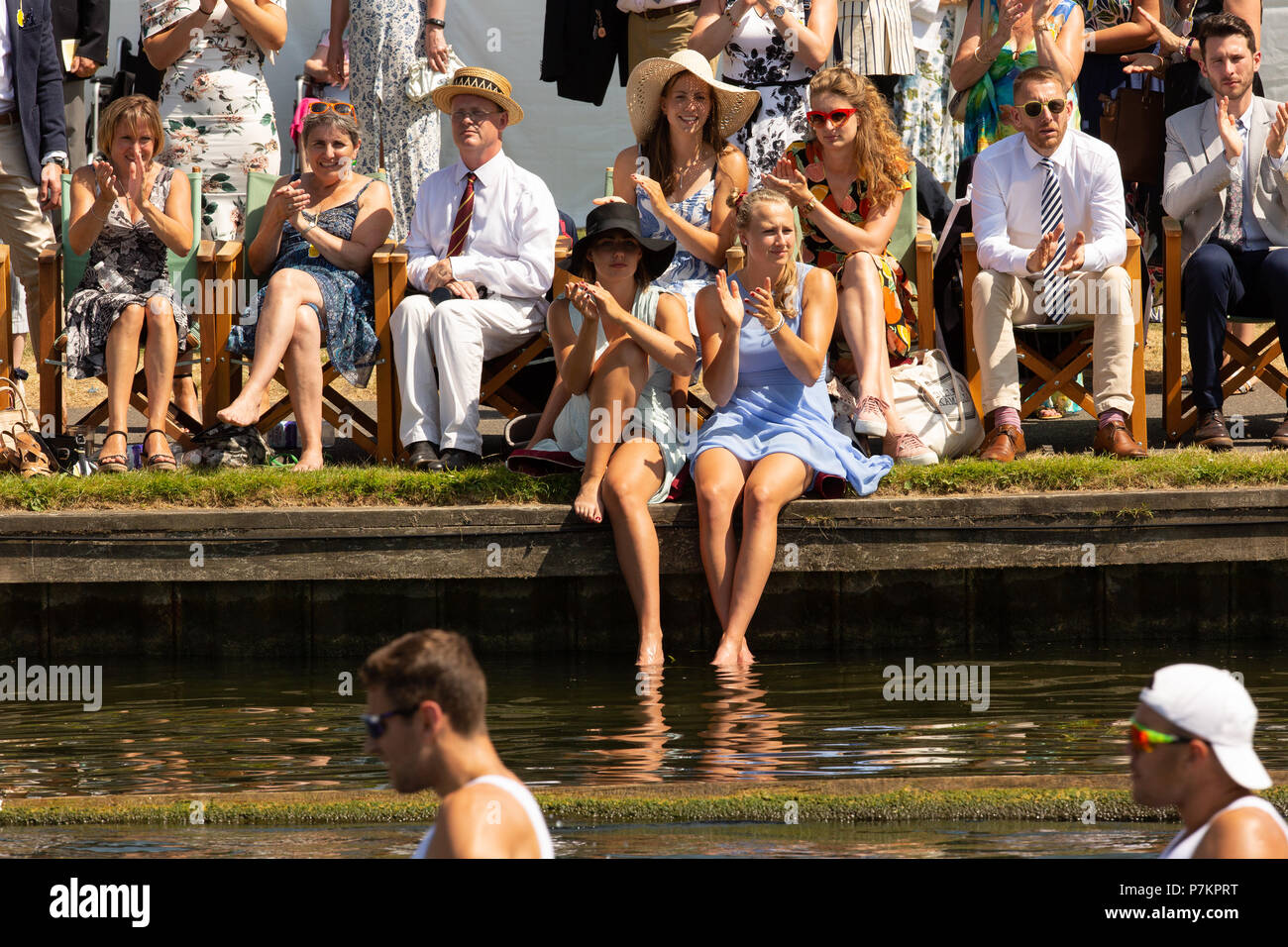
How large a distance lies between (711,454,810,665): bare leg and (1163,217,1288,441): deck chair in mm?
2295

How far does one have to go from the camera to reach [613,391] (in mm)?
7367

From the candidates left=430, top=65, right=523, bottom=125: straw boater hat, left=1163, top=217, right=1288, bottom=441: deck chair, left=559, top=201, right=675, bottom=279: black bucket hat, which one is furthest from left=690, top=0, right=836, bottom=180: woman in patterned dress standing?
left=1163, top=217, right=1288, bottom=441: deck chair

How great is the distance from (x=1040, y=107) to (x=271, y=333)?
3414mm

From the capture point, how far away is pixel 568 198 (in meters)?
11.8

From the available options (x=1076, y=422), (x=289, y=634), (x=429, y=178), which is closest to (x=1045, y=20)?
(x=1076, y=422)

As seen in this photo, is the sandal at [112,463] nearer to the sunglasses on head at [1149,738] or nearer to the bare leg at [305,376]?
the bare leg at [305,376]

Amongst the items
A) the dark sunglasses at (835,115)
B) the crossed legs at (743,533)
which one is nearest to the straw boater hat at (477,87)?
the dark sunglasses at (835,115)

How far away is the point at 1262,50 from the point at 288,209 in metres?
6.46

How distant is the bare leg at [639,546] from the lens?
7.01m

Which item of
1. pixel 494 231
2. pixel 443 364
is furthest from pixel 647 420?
pixel 494 231

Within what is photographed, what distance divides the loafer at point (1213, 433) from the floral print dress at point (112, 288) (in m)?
4.43

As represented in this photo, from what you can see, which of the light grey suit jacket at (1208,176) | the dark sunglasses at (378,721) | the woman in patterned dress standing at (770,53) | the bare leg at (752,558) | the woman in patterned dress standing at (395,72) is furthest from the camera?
the woman in patterned dress standing at (395,72)

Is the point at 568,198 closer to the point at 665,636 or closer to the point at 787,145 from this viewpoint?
the point at 787,145

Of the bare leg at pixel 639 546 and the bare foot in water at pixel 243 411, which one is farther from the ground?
the bare foot in water at pixel 243 411
